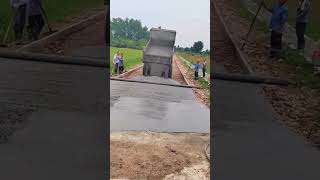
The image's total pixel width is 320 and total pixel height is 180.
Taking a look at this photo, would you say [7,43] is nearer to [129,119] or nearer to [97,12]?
[97,12]

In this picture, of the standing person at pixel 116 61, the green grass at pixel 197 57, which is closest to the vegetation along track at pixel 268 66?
the standing person at pixel 116 61

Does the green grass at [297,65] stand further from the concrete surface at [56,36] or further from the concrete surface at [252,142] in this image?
the concrete surface at [56,36]

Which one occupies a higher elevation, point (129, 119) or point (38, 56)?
point (38, 56)

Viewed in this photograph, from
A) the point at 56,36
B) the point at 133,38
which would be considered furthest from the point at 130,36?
the point at 56,36

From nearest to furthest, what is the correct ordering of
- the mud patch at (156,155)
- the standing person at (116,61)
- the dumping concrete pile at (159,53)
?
the mud patch at (156,155) → the standing person at (116,61) → the dumping concrete pile at (159,53)

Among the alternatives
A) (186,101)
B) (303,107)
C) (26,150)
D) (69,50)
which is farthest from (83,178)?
(186,101)

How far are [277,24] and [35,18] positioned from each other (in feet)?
9.92

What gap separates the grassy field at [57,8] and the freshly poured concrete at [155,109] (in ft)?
12.6

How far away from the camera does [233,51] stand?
5.52 metres

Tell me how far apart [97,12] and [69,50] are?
581 millimetres

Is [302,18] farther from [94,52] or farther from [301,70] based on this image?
[94,52]

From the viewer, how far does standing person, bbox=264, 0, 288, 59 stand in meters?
5.42

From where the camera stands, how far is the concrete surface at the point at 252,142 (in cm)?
523

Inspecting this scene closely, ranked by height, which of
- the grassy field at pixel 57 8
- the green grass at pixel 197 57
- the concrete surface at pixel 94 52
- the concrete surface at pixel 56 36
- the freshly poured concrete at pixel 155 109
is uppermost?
the grassy field at pixel 57 8
